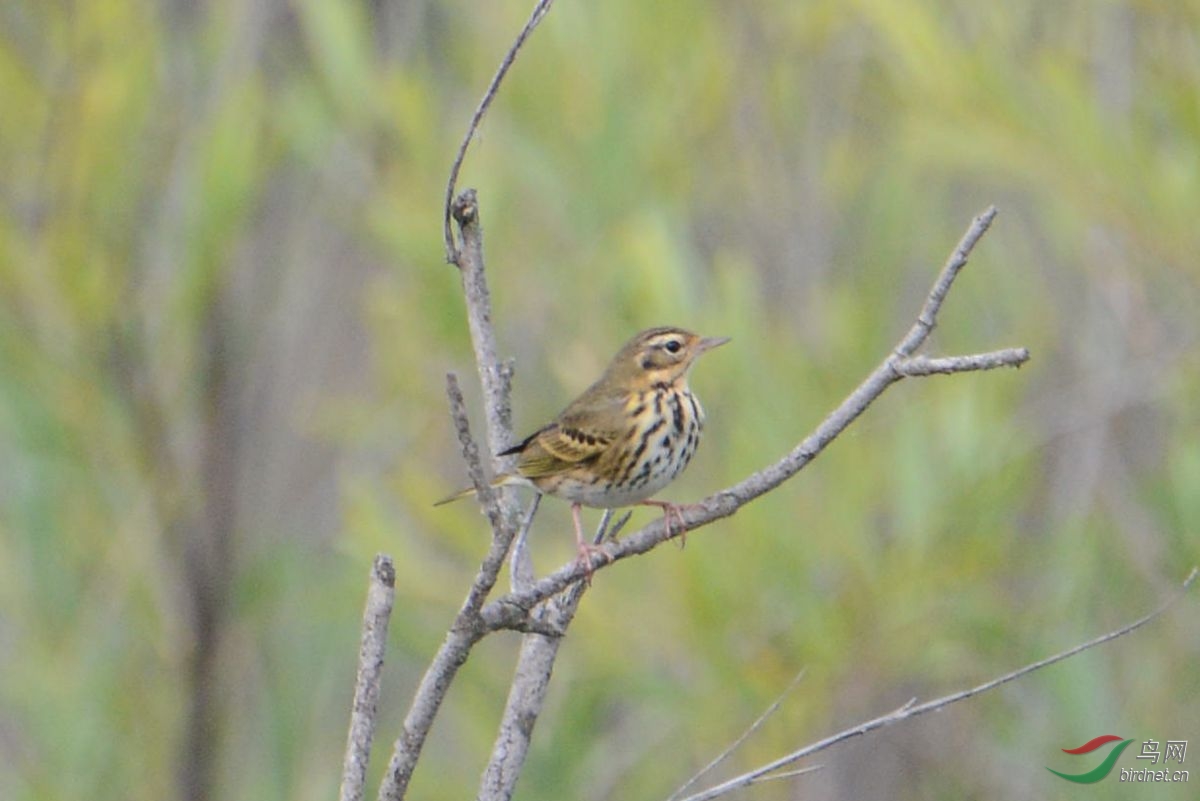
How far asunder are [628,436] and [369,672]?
6.00ft

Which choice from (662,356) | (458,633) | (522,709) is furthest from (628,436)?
(458,633)

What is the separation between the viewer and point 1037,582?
473cm

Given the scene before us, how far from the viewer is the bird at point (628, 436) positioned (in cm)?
364

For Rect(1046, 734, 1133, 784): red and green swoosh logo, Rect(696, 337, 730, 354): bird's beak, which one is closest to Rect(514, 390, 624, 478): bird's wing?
Rect(696, 337, 730, 354): bird's beak

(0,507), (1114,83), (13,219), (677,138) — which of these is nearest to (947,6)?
(1114,83)

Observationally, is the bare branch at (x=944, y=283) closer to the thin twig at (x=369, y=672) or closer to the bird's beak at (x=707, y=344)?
the thin twig at (x=369, y=672)

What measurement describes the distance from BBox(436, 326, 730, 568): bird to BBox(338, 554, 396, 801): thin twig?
5.22ft

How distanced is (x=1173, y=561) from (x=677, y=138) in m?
1.99

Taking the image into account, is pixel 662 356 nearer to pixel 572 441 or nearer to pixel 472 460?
pixel 572 441

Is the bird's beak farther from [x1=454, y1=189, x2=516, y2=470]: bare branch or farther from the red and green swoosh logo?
[x1=454, y1=189, x2=516, y2=470]: bare branch

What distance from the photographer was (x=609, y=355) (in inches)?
183

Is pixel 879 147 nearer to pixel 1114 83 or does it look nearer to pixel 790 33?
pixel 790 33

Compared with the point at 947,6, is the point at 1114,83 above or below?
below

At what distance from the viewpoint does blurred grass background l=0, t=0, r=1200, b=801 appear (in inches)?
167
